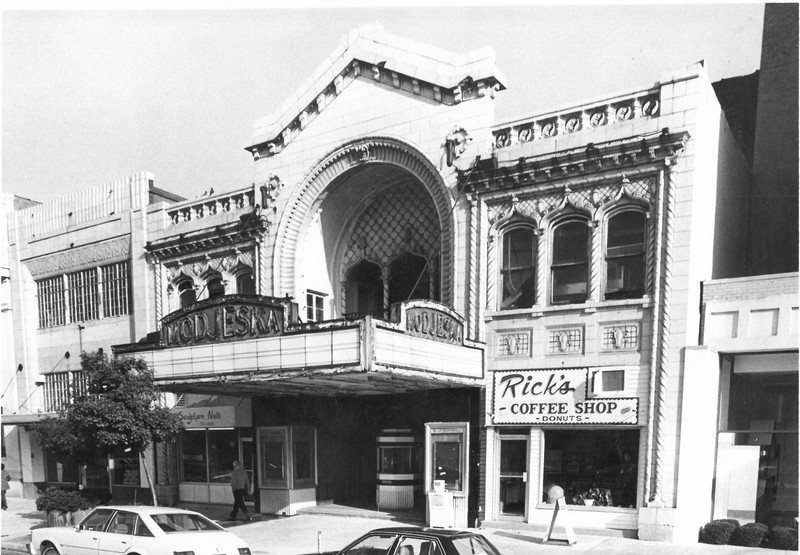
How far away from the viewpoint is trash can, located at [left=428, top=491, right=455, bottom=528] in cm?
1616

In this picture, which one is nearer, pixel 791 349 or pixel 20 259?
pixel 791 349

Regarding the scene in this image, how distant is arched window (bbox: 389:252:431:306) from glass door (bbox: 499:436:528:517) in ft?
17.4

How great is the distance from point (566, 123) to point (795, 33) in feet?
28.1

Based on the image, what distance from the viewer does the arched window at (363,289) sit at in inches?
837

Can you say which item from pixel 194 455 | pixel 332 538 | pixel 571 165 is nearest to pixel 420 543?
pixel 332 538

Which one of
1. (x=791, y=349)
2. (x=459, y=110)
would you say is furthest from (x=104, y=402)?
(x=791, y=349)

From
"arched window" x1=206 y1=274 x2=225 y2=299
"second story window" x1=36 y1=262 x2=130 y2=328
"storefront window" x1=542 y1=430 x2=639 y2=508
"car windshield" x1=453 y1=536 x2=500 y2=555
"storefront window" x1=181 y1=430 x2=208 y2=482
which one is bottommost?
"storefront window" x1=181 y1=430 x2=208 y2=482

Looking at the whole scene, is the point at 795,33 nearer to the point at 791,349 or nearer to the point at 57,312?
the point at 791,349

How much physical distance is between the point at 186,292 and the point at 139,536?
1261 centimetres

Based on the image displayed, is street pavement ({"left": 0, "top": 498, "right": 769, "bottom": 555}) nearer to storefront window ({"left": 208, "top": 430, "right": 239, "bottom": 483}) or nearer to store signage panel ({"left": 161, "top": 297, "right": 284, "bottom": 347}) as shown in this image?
storefront window ({"left": 208, "top": 430, "right": 239, "bottom": 483})

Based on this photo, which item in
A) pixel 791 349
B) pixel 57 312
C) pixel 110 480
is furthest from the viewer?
pixel 57 312

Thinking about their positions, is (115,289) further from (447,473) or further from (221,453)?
(447,473)

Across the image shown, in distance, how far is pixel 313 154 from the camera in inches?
779

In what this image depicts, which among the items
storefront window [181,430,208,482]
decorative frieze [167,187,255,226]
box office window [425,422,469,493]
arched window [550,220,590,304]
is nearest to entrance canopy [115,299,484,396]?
box office window [425,422,469,493]
